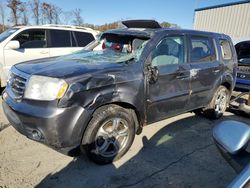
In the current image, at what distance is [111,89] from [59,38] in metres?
5.01

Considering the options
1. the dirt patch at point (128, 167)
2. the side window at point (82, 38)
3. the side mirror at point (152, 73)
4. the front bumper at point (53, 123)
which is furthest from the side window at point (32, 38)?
the side mirror at point (152, 73)

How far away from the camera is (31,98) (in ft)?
10.4

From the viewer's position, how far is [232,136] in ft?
5.87

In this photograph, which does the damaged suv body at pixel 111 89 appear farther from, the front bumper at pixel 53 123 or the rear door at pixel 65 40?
the rear door at pixel 65 40

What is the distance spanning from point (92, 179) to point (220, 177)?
1.66m

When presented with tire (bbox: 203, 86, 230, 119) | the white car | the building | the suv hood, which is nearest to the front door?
the suv hood

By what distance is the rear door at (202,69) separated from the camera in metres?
4.68

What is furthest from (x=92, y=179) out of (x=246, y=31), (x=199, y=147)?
(x=246, y=31)

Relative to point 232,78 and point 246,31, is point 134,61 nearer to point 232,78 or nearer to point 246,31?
point 232,78

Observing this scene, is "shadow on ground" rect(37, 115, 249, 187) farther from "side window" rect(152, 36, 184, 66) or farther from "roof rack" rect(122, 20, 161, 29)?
Result: "roof rack" rect(122, 20, 161, 29)

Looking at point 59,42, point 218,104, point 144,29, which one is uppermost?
point 144,29

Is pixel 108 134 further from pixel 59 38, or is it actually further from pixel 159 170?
pixel 59 38

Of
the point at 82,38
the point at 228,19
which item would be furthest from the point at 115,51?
the point at 228,19

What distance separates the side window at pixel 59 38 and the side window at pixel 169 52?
14.3 feet
